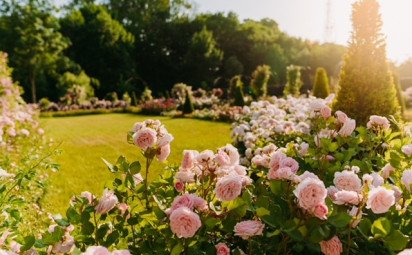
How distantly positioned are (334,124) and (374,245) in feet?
3.77

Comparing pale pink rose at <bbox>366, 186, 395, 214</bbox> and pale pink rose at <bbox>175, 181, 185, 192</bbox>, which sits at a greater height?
pale pink rose at <bbox>366, 186, 395, 214</bbox>

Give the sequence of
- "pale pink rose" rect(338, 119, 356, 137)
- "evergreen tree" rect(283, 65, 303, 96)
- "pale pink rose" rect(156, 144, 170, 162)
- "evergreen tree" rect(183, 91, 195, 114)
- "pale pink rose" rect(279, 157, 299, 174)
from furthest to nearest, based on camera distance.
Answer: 1. "evergreen tree" rect(183, 91, 195, 114)
2. "evergreen tree" rect(283, 65, 303, 96)
3. "pale pink rose" rect(338, 119, 356, 137)
4. "pale pink rose" rect(156, 144, 170, 162)
5. "pale pink rose" rect(279, 157, 299, 174)

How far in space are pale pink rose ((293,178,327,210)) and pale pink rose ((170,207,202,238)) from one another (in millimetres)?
458

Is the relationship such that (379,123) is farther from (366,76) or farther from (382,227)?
(366,76)

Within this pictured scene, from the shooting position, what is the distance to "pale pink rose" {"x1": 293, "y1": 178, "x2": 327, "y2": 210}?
1659mm

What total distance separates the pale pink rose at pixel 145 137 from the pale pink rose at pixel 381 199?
46.6 inches

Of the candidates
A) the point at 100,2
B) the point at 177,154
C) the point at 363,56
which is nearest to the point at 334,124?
the point at 363,56

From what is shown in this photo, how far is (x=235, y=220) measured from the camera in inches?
82.7

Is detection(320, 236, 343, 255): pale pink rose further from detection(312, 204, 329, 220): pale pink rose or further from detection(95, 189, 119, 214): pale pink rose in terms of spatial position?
detection(95, 189, 119, 214): pale pink rose

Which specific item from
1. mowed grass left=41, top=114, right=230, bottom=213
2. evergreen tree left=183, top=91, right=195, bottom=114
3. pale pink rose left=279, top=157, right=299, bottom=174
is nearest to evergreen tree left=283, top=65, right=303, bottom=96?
evergreen tree left=183, top=91, right=195, bottom=114

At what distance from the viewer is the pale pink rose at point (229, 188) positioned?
1983 mm

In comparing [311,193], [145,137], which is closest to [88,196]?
[145,137]

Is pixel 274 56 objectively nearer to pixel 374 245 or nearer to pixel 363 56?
pixel 363 56

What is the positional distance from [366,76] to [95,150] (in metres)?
8.21
